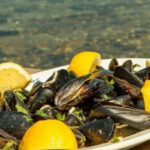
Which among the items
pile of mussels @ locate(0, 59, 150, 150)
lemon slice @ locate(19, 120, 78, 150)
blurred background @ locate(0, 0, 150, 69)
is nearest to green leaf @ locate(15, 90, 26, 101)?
pile of mussels @ locate(0, 59, 150, 150)

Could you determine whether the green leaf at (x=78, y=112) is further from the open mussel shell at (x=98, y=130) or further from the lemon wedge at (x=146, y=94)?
the lemon wedge at (x=146, y=94)

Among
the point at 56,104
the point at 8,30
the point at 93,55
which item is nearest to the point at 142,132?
the point at 56,104

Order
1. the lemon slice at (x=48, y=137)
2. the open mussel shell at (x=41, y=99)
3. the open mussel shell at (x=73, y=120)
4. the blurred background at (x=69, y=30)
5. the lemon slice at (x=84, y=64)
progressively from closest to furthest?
the lemon slice at (x=48, y=137)
the open mussel shell at (x=73, y=120)
the open mussel shell at (x=41, y=99)
the lemon slice at (x=84, y=64)
the blurred background at (x=69, y=30)

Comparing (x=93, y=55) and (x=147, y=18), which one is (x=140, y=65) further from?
(x=147, y=18)

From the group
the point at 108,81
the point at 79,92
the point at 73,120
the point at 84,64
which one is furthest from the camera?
the point at 84,64

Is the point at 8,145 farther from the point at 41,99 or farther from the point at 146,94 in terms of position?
the point at 146,94

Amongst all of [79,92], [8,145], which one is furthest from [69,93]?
[8,145]

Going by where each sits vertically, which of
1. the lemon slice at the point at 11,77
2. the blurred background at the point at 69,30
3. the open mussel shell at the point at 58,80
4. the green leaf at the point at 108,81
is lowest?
the blurred background at the point at 69,30

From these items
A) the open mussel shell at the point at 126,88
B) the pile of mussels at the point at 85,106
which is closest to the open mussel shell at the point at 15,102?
the pile of mussels at the point at 85,106
